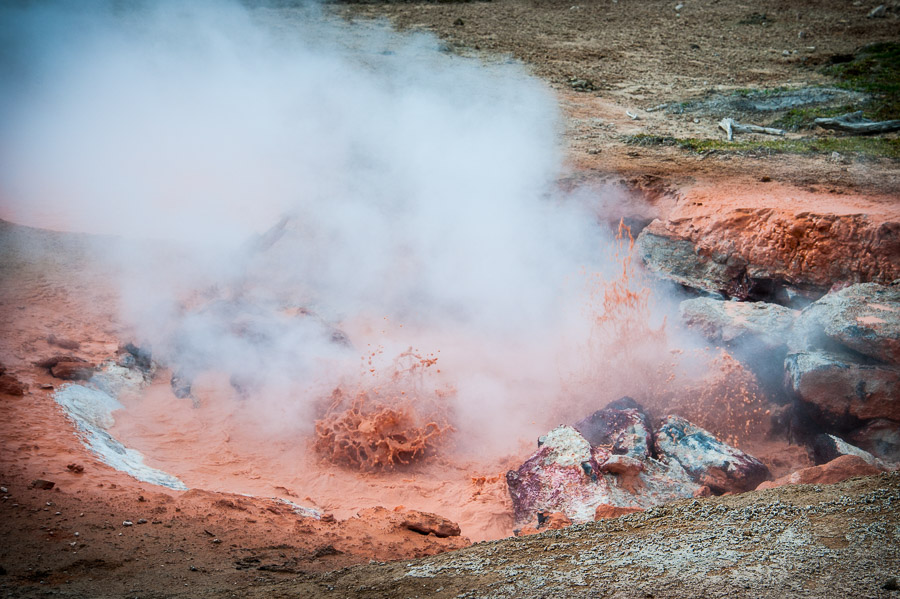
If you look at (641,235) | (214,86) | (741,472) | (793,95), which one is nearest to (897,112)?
(793,95)

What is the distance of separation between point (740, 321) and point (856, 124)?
147 inches

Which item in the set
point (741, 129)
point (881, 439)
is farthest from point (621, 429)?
point (741, 129)

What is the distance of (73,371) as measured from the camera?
3932 millimetres

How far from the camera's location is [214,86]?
795 cm

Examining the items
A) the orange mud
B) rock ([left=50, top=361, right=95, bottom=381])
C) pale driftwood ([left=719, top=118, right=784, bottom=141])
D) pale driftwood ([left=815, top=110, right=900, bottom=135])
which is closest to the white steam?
the orange mud

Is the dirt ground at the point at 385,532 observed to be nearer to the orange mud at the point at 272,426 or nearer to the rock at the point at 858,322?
the orange mud at the point at 272,426

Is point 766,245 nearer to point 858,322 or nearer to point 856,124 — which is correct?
point 858,322

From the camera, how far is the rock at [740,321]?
4086 millimetres

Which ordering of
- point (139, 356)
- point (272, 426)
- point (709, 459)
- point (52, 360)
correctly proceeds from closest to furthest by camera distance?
point (709, 459)
point (52, 360)
point (272, 426)
point (139, 356)

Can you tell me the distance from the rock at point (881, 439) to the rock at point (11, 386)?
4.62 m

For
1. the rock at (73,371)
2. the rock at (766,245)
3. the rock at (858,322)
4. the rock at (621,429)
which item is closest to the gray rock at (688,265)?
the rock at (766,245)

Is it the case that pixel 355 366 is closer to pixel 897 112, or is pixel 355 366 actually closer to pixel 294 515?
pixel 294 515

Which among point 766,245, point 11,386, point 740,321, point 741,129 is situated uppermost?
point 741,129

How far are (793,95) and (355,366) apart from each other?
20.5 feet
